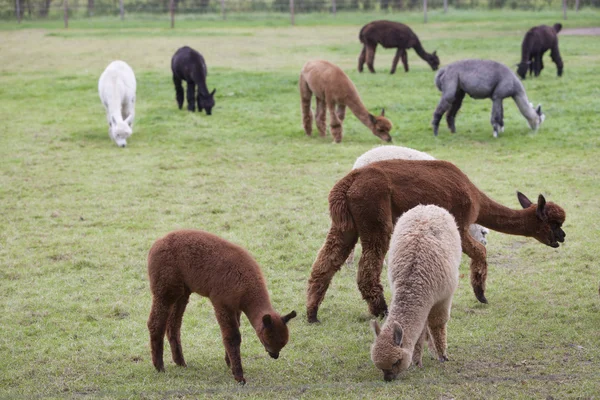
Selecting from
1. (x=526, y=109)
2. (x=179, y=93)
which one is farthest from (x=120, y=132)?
(x=526, y=109)

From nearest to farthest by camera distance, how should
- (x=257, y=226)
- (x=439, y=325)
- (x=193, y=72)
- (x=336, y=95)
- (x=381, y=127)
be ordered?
(x=439, y=325) < (x=257, y=226) < (x=381, y=127) < (x=336, y=95) < (x=193, y=72)

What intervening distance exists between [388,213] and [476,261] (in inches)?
46.6

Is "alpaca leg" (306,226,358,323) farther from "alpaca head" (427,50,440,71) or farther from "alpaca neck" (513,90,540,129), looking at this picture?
"alpaca head" (427,50,440,71)

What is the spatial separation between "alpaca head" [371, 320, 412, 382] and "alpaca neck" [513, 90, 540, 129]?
10.8m

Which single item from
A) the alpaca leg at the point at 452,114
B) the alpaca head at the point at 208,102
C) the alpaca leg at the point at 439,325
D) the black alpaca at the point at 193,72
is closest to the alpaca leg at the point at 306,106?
the alpaca leg at the point at 452,114

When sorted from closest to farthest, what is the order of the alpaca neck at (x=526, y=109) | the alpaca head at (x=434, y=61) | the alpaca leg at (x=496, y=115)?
the alpaca neck at (x=526, y=109) < the alpaca leg at (x=496, y=115) < the alpaca head at (x=434, y=61)

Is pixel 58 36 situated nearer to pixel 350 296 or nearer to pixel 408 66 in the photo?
pixel 408 66

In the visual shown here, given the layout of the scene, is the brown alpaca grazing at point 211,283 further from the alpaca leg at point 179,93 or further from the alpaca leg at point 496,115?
the alpaca leg at point 179,93

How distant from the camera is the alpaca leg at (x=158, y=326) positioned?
250 inches

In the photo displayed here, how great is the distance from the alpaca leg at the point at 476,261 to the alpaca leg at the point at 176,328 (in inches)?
105

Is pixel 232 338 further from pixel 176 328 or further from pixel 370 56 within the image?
pixel 370 56

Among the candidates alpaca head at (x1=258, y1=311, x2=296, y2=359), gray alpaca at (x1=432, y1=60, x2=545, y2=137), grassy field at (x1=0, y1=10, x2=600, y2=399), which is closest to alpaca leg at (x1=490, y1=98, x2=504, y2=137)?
gray alpaca at (x1=432, y1=60, x2=545, y2=137)

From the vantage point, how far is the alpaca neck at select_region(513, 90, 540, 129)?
15.6 meters

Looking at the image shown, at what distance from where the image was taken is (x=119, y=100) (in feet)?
53.3
